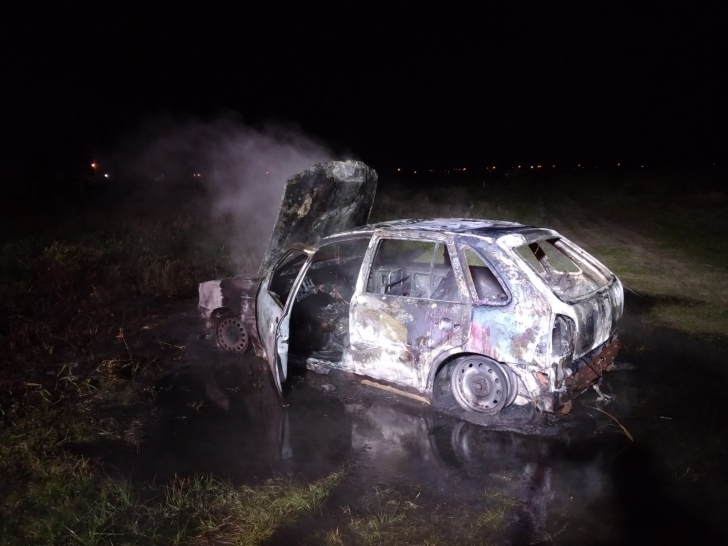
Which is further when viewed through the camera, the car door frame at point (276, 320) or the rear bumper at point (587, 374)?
the car door frame at point (276, 320)

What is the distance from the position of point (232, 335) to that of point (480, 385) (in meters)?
3.17

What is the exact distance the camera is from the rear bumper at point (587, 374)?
4.12 metres

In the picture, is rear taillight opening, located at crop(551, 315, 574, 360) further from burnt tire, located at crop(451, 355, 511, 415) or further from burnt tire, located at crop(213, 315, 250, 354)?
burnt tire, located at crop(213, 315, 250, 354)

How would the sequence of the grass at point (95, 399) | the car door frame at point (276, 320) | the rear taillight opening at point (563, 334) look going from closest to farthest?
1. the grass at point (95, 399)
2. the rear taillight opening at point (563, 334)
3. the car door frame at point (276, 320)

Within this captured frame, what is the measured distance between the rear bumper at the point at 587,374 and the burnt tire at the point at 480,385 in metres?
0.42

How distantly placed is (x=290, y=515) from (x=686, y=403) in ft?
12.1

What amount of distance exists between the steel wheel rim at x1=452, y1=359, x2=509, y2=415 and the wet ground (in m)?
0.18

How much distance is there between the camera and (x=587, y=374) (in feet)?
14.3

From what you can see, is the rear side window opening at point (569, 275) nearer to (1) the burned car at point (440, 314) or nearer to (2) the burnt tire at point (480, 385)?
(1) the burned car at point (440, 314)

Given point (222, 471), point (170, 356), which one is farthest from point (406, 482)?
point (170, 356)

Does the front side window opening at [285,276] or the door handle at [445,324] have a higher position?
the front side window opening at [285,276]

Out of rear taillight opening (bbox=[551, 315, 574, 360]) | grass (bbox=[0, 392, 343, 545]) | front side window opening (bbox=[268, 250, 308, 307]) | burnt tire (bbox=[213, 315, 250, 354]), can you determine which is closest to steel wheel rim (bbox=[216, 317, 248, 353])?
burnt tire (bbox=[213, 315, 250, 354])

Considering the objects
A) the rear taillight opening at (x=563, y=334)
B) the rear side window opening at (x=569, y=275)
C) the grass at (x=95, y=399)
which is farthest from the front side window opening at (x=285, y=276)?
the rear taillight opening at (x=563, y=334)

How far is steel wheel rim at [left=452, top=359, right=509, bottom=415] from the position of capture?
4355 mm
